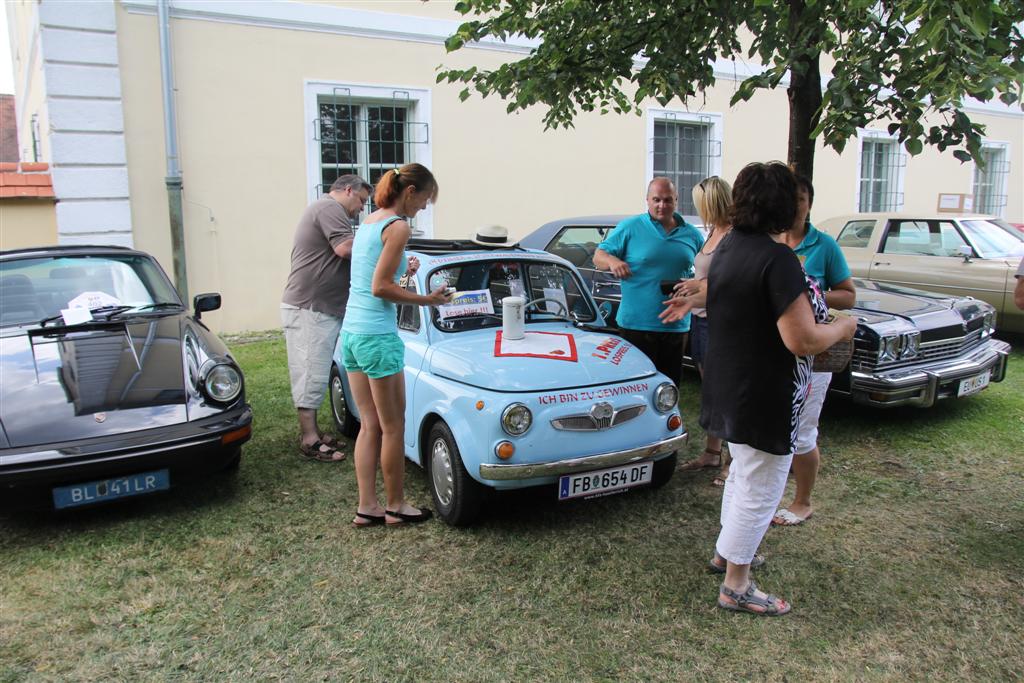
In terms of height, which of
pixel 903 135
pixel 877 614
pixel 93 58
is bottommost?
pixel 877 614

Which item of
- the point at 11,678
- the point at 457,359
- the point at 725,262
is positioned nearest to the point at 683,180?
the point at 457,359

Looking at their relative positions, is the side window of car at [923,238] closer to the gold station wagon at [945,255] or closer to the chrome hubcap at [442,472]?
the gold station wagon at [945,255]

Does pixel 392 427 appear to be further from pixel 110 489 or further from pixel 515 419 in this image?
pixel 110 489

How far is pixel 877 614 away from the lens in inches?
122

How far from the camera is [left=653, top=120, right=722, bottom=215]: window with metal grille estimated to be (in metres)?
12.1

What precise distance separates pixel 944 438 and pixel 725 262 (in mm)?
3626

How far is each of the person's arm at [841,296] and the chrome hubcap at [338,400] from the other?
328 cm

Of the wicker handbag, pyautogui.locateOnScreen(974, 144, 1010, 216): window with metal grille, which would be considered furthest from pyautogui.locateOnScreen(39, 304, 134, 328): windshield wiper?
pyautogui.locateOnScreen(974, 144, 1010, 216): window with metal grille

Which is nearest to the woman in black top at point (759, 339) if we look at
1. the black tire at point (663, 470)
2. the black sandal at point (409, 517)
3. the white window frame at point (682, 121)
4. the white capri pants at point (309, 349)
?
the black tire at point (663, 470)

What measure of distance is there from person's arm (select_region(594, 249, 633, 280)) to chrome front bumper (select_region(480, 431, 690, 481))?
115 cm

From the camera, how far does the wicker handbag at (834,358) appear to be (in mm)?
3014

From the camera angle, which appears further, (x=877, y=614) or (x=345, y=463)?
(x=345, y=463)

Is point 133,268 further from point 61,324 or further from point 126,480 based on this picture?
point 126,480

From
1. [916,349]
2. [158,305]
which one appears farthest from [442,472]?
[916,349]
